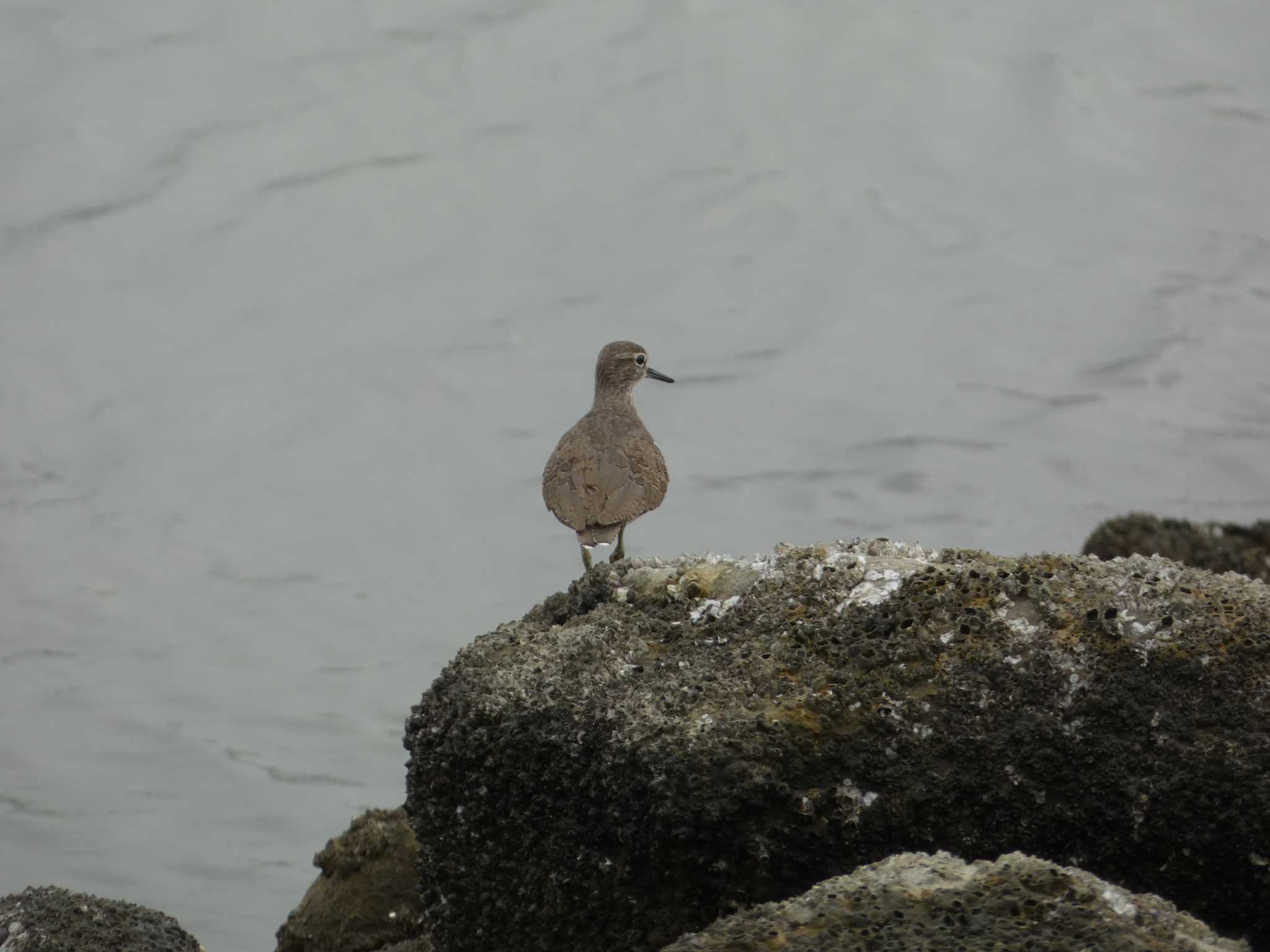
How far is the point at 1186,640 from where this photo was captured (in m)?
3.78

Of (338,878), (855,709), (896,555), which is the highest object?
(896,555)

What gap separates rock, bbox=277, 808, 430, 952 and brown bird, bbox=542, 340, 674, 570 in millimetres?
2116

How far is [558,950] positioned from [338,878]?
1.91 meters

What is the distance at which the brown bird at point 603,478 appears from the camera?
756 cm

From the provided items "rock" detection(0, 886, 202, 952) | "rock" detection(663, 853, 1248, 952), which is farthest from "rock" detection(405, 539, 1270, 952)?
"rock" detection(0, 886, 202, 952)

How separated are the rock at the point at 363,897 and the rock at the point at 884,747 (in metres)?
1.59

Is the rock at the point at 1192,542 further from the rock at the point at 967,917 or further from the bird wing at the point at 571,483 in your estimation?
the rock at the point at 967,917

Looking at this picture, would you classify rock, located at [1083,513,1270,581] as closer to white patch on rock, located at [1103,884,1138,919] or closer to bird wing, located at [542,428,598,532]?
bird wing, located at [542,428,598,532]

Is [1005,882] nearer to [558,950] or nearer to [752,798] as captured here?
[752,798]

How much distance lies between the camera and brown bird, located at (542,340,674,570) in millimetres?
7559

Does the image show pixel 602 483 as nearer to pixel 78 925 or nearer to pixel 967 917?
pixel 78 925

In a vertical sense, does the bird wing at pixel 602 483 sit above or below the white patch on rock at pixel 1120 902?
above

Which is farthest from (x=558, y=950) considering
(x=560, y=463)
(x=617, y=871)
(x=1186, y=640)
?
(x=560, y=463)

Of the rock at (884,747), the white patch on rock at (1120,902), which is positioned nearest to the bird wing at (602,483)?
the rock at (884,747)
